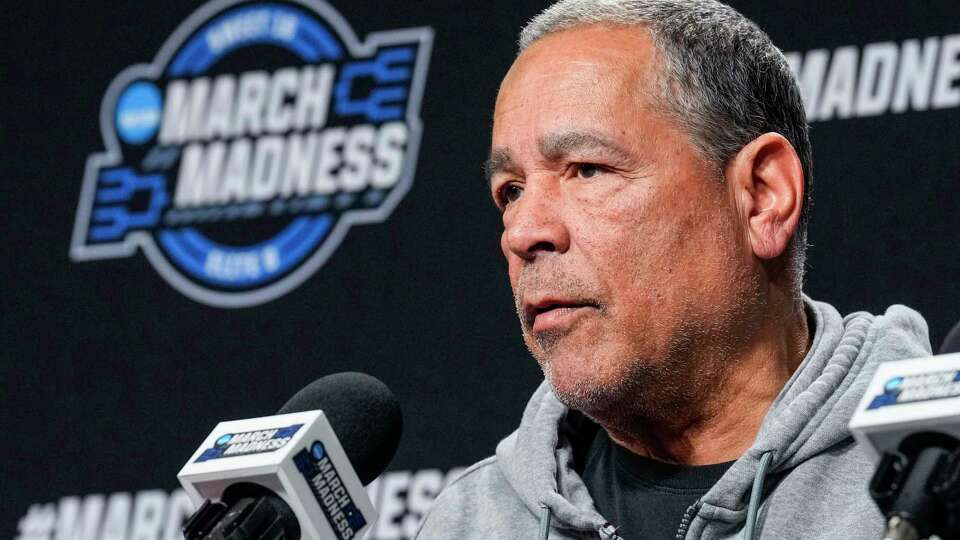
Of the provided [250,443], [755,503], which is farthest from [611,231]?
[250,443]

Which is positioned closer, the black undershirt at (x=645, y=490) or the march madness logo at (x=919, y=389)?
the march madness logo at (x=919, y=389)

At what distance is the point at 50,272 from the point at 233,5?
58 cm

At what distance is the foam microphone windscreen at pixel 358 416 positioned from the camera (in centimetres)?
130

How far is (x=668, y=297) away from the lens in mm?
1354

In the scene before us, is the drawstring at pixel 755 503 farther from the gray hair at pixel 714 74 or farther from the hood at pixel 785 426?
the gray hair at pixel 714 74

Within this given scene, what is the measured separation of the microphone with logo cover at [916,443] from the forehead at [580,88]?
21.6 inches

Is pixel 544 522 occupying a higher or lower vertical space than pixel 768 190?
lower

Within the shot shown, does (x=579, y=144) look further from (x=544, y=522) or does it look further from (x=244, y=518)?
(x=244, y=518)

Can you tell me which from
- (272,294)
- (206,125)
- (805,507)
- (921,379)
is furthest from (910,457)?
(206,125)

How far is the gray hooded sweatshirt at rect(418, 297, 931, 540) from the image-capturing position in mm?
1270

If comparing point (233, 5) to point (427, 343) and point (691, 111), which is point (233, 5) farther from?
point (691, 111)

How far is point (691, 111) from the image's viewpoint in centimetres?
140

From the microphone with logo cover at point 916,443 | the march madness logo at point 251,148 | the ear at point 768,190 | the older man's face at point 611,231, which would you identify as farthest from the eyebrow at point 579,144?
the march madness logo at point 251,148

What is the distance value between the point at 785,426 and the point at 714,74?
356mm
